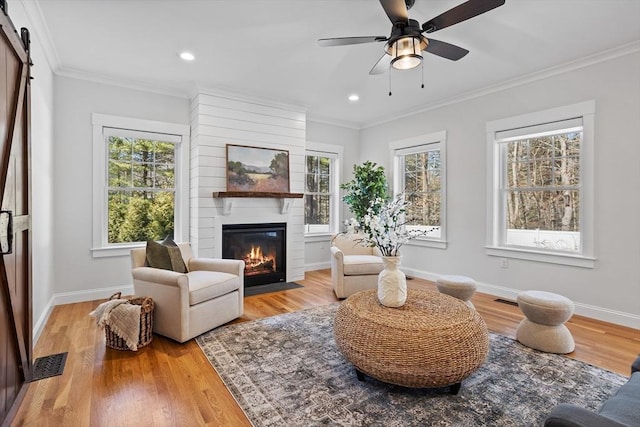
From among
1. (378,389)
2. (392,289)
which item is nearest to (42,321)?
(378,389)

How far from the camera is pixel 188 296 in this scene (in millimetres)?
2852

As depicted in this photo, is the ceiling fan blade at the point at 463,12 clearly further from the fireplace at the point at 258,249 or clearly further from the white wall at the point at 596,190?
the fireplace at the point at 258,249

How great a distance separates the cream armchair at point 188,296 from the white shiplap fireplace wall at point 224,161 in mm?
1170

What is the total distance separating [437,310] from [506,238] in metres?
2.72

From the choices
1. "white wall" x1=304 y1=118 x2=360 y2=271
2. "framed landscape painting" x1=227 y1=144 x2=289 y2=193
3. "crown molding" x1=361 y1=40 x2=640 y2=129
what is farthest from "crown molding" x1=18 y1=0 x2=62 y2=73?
"crown molding" x1=361 y1=40 x2=640 y2=129

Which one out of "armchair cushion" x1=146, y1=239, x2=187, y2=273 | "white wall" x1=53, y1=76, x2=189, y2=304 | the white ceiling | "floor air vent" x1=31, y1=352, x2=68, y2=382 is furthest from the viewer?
"white wall" x1=53, y1=76, x2=189, y2=304

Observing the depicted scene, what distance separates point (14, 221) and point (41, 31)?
6.84 ft

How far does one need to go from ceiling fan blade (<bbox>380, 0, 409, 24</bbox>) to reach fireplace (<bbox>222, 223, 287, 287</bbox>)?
332cm

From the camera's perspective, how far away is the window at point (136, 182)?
4.10m

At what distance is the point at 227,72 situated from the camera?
3908 mm

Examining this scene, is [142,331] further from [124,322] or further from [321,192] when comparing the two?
[321,192]

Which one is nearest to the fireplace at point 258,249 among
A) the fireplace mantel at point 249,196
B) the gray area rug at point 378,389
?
the fireplace mantel at point 249,196

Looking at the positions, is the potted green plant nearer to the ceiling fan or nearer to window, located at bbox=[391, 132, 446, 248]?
window, located at bbox=[391, 132, 446, 248]

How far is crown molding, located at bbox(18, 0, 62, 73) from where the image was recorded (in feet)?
8.46
